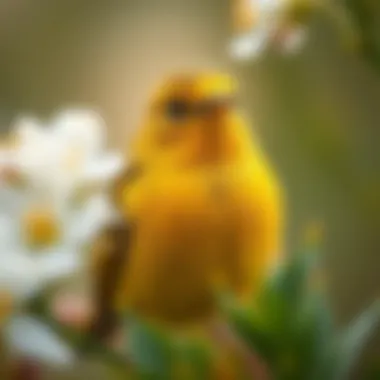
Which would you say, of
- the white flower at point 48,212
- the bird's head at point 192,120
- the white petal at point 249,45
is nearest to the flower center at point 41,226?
the white flower at point 48,212

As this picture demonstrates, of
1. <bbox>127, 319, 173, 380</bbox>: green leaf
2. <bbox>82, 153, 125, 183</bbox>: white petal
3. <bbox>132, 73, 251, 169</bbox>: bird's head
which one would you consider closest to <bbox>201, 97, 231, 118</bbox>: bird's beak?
<bbox>132, 73, 251, 169</bbox>: bird's head

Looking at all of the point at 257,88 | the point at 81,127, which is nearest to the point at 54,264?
the point at 81,127

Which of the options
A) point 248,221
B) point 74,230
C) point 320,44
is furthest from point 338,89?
point 74,230

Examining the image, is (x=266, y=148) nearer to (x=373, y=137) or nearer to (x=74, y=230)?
(x=373, y=137)

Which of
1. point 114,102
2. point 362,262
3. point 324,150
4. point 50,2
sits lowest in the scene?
point 362,262

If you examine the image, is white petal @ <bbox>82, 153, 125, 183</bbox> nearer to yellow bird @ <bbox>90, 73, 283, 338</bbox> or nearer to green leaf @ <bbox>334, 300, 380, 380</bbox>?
yellow bird @ <bbox>90, 73, 283, 338</bbox>

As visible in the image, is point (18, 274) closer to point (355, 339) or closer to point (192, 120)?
point (192, 120)
